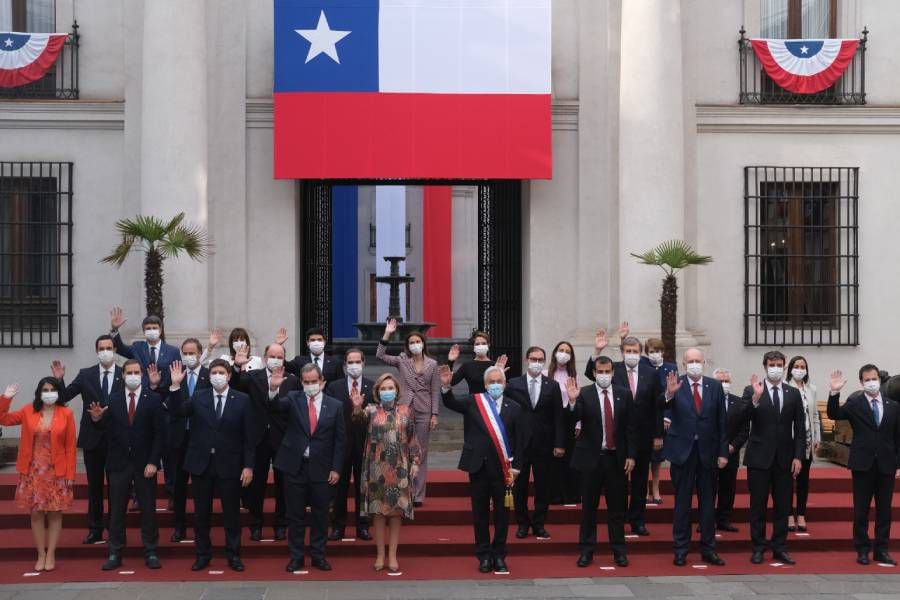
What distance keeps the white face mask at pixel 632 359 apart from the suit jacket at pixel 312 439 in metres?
2.89

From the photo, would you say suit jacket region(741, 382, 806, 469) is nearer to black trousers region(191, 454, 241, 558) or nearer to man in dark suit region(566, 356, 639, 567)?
man in dark suit region(566, 356, 639, 567)

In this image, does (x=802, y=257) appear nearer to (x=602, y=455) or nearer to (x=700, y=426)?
(x=700, y=426)

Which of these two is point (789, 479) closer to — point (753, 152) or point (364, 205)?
point (753, 152)

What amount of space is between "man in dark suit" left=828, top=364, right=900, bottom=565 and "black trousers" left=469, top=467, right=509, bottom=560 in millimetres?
3329

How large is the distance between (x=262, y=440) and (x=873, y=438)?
19.2ft

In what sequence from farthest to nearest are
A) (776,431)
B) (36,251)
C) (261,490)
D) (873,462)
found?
(36,251) < (261,490) < (873,462) < (776,431)

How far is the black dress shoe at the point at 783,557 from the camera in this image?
1116 centimetres

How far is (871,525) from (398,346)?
1678cm

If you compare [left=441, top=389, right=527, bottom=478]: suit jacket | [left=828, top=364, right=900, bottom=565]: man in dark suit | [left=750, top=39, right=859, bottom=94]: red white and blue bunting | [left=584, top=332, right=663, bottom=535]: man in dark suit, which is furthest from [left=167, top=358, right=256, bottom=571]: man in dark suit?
[left=750, top=39, right=859, bottom=94]: red white and blue bunting

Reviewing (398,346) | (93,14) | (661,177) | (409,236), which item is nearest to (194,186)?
(93,14)

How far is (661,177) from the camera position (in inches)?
641

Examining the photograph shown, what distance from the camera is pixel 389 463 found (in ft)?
34.6

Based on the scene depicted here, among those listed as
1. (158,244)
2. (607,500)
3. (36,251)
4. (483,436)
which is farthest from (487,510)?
(36,251)

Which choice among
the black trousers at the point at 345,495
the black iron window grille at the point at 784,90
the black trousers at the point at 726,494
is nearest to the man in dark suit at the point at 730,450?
the black trousers at the point at 726,494
